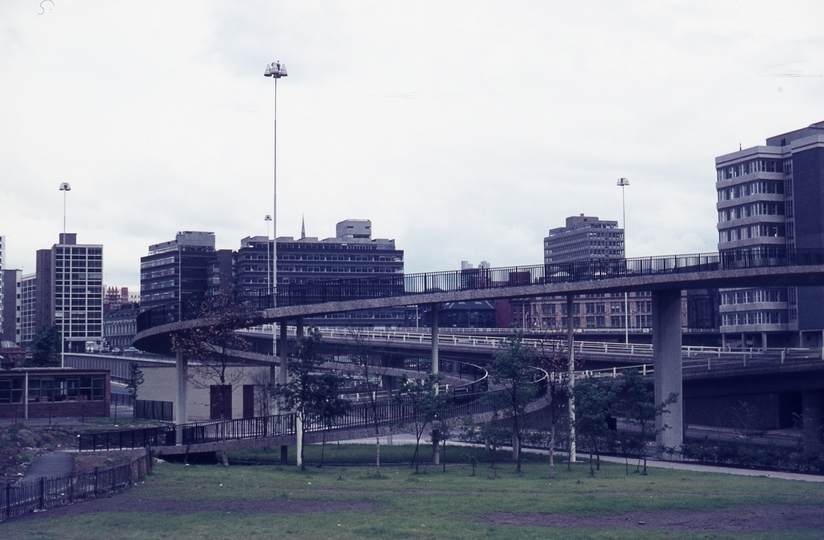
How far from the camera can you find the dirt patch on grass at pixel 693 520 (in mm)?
20016

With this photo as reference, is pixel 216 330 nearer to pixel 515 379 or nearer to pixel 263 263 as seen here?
pixel 515 379

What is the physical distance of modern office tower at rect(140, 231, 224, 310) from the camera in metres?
158

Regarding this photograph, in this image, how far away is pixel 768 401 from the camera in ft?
240

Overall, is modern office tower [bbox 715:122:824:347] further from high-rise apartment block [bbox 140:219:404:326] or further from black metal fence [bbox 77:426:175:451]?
high-rise apartment block [bbox 140:219:404:326]

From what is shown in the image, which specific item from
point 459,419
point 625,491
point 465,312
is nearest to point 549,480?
point 625,491

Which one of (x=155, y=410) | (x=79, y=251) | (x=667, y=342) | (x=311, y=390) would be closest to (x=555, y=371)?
(x=667, y=342)

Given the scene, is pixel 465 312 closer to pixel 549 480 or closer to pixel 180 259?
pixel 180 259

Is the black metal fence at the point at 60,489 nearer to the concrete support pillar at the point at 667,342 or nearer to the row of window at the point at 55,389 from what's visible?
the concrete support pillar at the point at 667,342

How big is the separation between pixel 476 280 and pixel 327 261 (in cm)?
11621

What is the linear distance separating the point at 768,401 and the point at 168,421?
48.9m

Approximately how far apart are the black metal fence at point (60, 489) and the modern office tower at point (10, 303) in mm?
184965

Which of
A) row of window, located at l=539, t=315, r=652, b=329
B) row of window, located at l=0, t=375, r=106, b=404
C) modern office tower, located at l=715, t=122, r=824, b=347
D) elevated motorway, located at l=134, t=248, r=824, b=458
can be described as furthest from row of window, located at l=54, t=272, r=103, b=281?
elevated motorway, located at l=134, t=248, r=824, b=458

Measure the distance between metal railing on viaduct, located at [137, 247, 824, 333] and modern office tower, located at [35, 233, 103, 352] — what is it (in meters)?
120

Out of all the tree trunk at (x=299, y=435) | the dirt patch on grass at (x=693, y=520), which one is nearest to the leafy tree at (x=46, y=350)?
the tree trunk at (x=299, y=435)
